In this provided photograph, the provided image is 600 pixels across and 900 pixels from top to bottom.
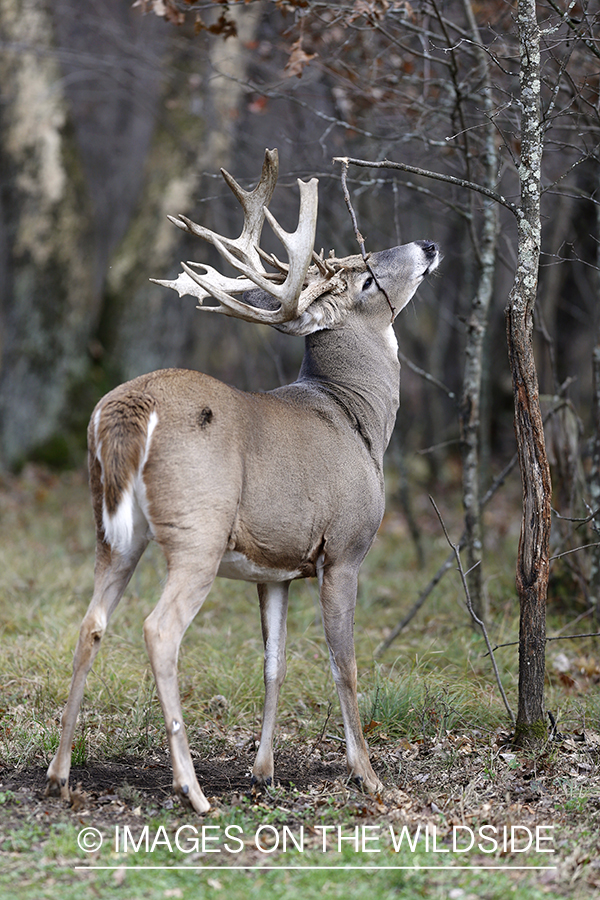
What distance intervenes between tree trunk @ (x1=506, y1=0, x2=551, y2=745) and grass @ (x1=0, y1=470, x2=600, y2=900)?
2.29ft

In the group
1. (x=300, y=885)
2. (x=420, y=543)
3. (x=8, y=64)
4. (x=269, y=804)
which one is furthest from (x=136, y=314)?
(x=300, y=885)

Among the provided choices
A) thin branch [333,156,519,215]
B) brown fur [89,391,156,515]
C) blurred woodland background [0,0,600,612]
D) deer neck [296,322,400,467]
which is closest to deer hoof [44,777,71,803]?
brown fur [89,391,156,515]

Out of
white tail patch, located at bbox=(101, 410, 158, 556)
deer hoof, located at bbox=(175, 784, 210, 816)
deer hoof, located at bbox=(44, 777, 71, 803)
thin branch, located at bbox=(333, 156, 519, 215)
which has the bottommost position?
deer hoof, located at bbox=(44, 777, 71, 803)

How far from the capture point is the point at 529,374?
4383mm

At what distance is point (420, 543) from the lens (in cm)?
861

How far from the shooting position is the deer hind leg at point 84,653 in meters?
3.83

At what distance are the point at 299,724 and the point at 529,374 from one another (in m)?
2.27

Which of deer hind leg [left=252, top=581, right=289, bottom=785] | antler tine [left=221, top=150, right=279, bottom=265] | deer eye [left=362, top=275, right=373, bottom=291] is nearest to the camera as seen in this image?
antler tine [left=221, top=150, right=279, bottom=265]

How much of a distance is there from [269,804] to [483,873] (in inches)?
40.9

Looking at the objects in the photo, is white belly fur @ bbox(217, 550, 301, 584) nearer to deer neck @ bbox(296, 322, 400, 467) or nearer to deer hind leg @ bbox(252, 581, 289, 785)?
deer hind leg @ bbox(252, 581, 289, 785)

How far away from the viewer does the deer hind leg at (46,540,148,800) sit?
3.83 metres

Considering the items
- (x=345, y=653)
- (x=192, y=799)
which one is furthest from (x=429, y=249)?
(x=192, y=799)

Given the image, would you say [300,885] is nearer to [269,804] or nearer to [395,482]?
[269,804]

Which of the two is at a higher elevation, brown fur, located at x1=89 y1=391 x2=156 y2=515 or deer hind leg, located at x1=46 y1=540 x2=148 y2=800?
brown fur, located at x1=89 y1=391 x2=156 y2=515
